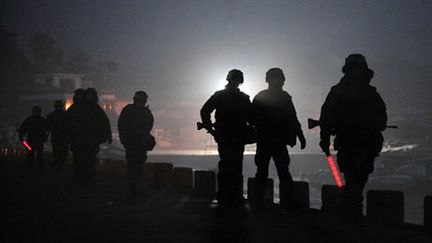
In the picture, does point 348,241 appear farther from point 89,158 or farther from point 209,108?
point 89,158

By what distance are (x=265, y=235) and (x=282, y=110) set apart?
266 centimetres

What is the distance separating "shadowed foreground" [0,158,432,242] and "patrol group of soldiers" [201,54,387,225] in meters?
0.48

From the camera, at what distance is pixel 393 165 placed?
525 ft

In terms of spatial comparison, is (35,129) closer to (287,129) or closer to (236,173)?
(236,173)

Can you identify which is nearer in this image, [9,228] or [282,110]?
[9,228]

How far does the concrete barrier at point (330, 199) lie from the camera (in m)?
9.18

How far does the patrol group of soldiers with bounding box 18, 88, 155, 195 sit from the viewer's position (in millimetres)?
12016

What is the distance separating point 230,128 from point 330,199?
196 centimetres

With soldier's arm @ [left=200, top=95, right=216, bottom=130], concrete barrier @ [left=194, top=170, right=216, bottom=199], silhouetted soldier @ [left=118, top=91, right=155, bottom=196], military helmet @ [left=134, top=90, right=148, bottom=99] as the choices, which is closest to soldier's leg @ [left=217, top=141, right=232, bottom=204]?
soldier's arm @ [left=200, top=95, right=216, bottom=130]

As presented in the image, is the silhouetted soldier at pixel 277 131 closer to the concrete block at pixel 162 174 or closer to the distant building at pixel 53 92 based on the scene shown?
the concrete block at pixel 162 174

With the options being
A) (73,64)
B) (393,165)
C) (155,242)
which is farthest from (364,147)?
(393,165)

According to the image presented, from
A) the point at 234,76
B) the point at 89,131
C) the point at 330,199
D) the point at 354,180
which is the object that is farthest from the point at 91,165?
the point at 354,180

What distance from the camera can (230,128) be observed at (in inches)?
363

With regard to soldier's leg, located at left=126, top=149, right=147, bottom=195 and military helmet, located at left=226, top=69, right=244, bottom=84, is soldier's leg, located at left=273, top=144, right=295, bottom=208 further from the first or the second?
soldier's leg, located at left=126, top=149, right=147, bottom=195
